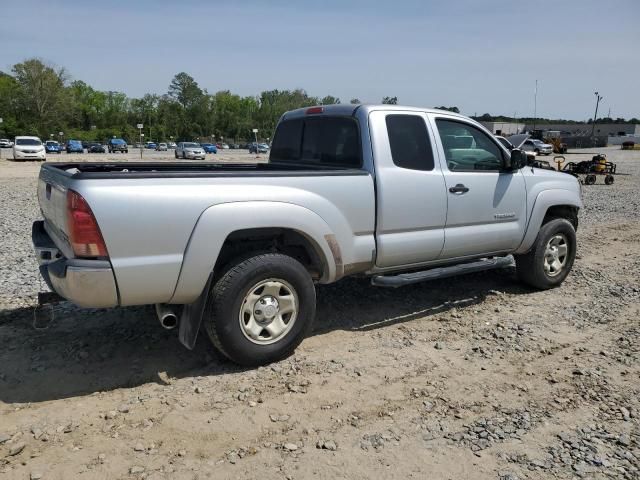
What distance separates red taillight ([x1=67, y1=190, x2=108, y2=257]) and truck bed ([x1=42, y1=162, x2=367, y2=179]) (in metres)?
0.16

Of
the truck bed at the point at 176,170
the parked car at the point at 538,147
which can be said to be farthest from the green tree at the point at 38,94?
the truck bed at the point at 176,170

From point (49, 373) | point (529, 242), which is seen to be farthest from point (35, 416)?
point (529, 242)

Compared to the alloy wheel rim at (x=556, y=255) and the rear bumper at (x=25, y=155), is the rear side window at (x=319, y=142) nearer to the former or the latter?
the alloy wheel rim at (x=556, y=255)

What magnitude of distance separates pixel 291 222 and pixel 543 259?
11.4 ft

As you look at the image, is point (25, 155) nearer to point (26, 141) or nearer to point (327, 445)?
point (26, 141)

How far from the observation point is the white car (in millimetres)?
34469

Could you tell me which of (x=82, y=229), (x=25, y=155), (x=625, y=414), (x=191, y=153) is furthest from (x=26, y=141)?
(x=625, y=414)

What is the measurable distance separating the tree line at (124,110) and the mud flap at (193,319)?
300 ft

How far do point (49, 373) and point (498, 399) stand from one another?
3233mm

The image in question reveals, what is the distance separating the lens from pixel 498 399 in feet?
12.1

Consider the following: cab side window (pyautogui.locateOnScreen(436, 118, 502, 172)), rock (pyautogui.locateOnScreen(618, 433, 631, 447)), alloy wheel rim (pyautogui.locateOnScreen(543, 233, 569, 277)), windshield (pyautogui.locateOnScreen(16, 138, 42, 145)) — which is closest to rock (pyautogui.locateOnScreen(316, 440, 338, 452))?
rock (pyautogui.locateOnScreen(618, 433, 631, 447))

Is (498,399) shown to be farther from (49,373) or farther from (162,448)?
(49,373)

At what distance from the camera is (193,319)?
12.5ft

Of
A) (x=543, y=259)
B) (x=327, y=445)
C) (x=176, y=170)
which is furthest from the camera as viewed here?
(x=543, y=259)
